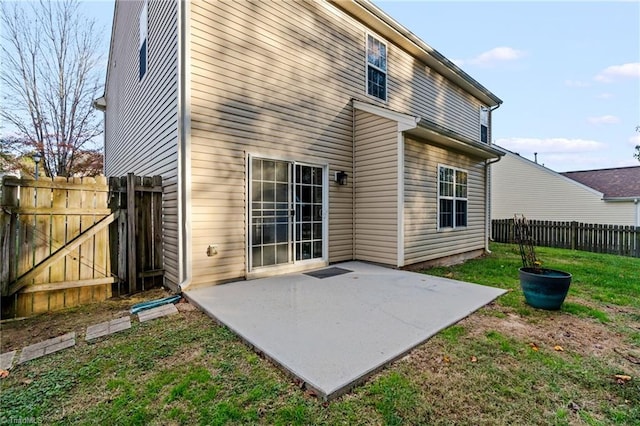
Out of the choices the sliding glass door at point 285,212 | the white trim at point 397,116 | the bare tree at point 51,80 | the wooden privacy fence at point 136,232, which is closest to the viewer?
the wooden privacy fence at point 136,232

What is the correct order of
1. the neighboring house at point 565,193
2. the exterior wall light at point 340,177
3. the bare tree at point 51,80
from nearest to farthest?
the exterior wall light at point 340,177
the bare tree at point 51,80
the neighboring house at point 565,193

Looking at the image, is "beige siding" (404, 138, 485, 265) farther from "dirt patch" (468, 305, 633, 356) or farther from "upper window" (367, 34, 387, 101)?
"dirt patch" (468, 305, 633, 356)

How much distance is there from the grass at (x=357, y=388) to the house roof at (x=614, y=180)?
16325 mm

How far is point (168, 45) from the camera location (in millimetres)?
4840

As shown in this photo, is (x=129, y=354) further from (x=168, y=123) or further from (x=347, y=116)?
(x=347, y=116)

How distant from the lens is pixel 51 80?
13305mm

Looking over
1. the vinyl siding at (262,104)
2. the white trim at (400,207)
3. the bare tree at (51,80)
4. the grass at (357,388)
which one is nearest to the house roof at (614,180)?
the vinyl siding at (262,104)

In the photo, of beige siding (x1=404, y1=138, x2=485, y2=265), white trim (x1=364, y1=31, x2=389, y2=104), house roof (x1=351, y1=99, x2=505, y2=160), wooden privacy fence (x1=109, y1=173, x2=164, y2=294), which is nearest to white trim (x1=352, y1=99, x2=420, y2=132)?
house roof (x1=351, y1=99, x2=505, y2=160)

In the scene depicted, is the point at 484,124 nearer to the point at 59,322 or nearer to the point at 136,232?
the point at 136,232

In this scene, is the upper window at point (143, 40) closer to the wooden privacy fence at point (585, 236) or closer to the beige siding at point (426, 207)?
the beige siding at point (426, 207)

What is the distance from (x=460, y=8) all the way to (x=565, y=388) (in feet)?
30.8

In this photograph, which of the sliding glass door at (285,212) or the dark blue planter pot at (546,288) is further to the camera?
the sliding glass door at (285,212)

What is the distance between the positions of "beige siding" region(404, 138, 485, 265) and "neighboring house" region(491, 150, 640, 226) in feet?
38.7

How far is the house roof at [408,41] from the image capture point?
6.80 m
